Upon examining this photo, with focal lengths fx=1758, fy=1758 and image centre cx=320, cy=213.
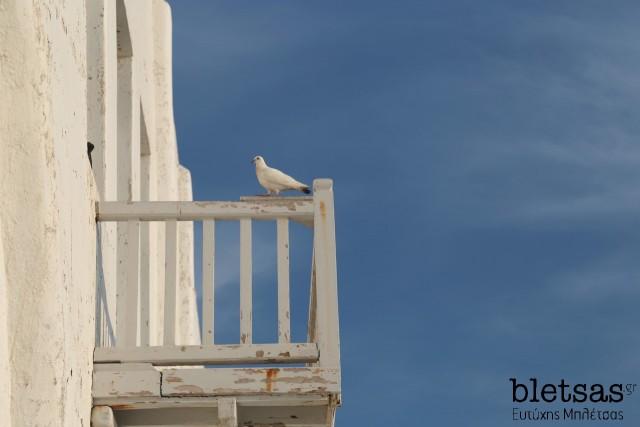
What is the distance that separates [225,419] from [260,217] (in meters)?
1.53

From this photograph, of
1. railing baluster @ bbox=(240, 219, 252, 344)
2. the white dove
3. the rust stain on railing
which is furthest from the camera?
the white dove

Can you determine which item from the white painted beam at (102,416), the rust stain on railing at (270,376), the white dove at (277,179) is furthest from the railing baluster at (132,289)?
the white dove at (277,179)

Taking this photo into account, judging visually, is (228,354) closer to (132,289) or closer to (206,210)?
(132,289)

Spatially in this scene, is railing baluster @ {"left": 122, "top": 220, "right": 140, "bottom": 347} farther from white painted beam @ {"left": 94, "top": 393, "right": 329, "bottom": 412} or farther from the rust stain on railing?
the rust stain on railing

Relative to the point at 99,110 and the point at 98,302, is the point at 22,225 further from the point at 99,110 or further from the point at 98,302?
the point at 99,110

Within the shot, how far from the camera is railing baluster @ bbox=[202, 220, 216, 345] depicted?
11891 mm

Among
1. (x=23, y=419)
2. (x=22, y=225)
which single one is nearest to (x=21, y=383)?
(x=23, y=419)

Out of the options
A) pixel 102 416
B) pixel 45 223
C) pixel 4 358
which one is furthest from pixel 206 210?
pixel 4 358

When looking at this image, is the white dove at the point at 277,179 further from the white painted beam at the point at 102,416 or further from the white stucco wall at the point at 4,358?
the white stucco wall at the point at 4,358

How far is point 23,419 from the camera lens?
9.38 meters

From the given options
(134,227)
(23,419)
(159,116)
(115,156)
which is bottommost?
(23,419)

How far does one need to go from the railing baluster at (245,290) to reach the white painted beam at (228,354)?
110 millimetres

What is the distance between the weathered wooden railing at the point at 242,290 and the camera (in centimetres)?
1161

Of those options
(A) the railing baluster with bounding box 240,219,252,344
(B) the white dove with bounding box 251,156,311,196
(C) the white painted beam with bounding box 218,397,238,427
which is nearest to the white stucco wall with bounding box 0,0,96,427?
(C) the white painted beam with bounding box 218,397,238,427
